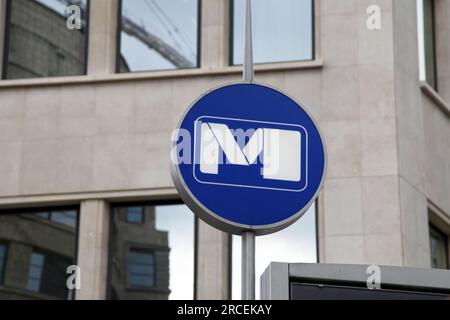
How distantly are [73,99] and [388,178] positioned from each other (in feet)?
17.7

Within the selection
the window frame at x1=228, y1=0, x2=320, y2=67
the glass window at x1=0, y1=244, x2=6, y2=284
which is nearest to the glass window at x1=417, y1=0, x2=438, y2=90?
the window frame at x1=228, y1=0, x2=320, y2=67

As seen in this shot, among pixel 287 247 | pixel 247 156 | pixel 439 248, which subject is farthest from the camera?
pixel 439 248

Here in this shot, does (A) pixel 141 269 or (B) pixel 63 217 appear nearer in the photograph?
(A) pixel 141 269

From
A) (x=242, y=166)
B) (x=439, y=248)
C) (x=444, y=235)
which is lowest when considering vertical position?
(x=242, y=166)

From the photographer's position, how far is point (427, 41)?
23625 millimetres

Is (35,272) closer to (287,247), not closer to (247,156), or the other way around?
(287,247)

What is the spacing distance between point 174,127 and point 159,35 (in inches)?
71.7

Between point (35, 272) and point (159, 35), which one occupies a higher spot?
point (159, 35)

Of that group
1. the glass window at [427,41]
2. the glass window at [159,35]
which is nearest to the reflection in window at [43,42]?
the glass window at [159,35]

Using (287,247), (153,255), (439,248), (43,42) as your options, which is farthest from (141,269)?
(439,248)

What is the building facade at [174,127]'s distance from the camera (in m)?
20.5

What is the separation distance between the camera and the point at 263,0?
21891 mm

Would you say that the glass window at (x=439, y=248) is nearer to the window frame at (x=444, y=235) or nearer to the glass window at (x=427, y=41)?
the window frame at (x=444, y=235)
